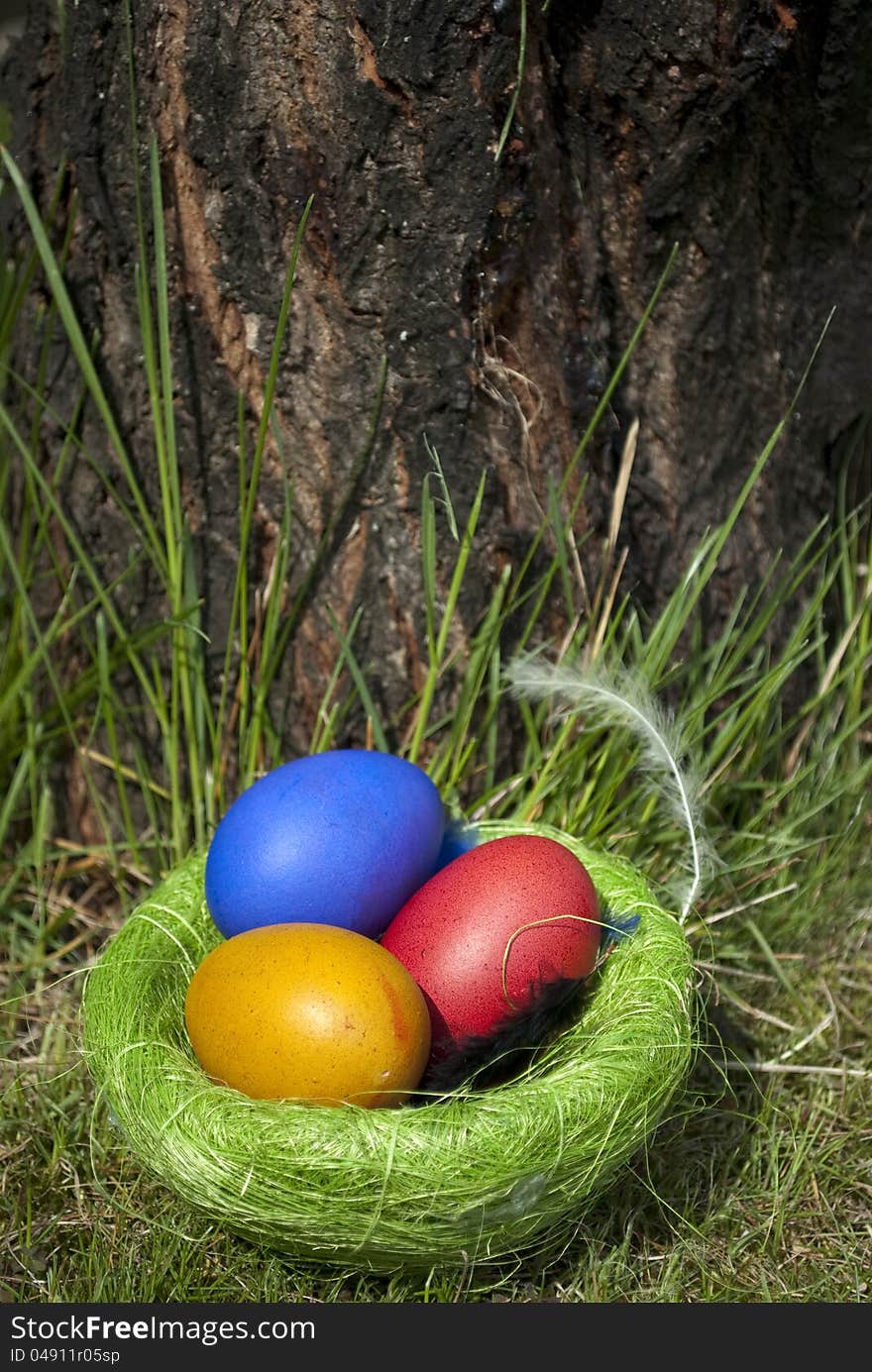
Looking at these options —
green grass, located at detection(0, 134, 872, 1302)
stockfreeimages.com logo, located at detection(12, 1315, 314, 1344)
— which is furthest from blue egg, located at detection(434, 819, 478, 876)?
stockfreeimages.com logo, located at detection(12, 1315, 314, 1344)

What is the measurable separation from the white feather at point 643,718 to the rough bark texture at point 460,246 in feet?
0.67

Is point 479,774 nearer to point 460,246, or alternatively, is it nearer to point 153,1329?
point 460,246

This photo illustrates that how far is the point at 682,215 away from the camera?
84.2 inches

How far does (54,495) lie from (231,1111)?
51.8 inches

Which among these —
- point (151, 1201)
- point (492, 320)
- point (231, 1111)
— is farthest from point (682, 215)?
point (151, 1201)

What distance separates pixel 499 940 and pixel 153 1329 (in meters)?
0.67

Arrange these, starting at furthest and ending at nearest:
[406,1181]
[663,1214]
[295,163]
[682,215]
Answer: [682,215] < [295,163] < [663,1214] < [406,1181]

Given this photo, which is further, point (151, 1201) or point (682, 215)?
point (682, 215)

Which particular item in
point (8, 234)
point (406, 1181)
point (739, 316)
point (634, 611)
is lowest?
point (406, 1181)

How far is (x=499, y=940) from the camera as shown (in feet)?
5.52

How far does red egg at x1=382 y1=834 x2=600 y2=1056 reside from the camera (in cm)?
167

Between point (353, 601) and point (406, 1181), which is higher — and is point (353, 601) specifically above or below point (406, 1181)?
above

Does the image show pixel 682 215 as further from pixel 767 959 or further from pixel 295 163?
pixel 767 959

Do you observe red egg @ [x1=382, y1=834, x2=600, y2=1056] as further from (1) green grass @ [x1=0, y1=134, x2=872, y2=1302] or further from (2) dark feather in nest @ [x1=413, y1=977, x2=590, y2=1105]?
(1) green grass @ [x1=0, y1=134, x2=872, y2=1302]
